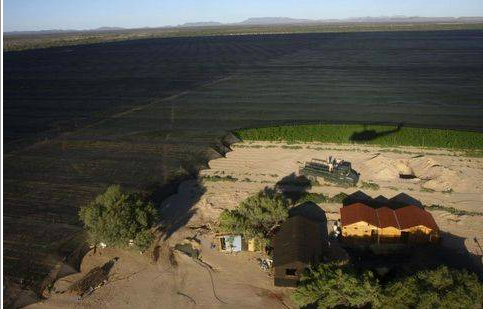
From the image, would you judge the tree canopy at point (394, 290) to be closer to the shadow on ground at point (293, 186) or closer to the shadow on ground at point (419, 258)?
the shadow on ground at point (419, 258)

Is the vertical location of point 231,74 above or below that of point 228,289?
above

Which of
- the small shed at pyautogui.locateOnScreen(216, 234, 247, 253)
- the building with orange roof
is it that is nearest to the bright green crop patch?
the building with orange roof

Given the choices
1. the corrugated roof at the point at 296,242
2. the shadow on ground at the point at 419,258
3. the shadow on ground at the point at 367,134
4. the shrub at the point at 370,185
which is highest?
the shadow on ground at the point at 367,134


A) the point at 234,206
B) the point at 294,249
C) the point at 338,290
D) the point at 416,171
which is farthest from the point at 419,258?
the point at 416,171

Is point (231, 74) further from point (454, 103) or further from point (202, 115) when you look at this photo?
point (454, 103)

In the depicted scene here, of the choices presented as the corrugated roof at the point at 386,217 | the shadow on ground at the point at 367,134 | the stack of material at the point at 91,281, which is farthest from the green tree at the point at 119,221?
the shadow on ground at the point at 367,134

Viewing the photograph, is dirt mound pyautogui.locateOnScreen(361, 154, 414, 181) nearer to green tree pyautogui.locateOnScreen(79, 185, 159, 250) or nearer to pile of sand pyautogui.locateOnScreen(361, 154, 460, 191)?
pile of sand pyautogui.locateOnScreen(361, 154, 460, 191)

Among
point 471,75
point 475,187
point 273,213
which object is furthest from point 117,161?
point 471,75
